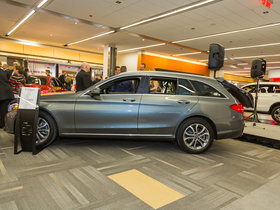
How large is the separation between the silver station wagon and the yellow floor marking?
93cm

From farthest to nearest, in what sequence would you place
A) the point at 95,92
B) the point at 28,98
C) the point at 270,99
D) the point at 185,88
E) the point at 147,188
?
1. the point at 270,99
2. the point at 185,88
3. the point at 95,92
4. the point at 28,98
5. the point at 147,188

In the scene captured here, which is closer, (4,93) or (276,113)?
(4,93)

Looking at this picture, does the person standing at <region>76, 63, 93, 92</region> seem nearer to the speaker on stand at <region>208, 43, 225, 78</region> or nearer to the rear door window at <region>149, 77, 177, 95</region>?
the rear door window at <region>149, 77, 177, 95</region>

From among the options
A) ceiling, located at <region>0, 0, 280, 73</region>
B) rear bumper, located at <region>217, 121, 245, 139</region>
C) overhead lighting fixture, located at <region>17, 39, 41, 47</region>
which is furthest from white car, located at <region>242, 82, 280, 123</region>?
overhead lighting fixture, located at <region>17, 39, 41, 47</region>

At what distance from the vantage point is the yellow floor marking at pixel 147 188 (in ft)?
7.05

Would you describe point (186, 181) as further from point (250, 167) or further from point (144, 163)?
point (250, 167)

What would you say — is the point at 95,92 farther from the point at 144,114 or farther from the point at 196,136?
the point at 196,136

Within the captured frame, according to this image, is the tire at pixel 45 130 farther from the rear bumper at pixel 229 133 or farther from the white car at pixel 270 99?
the white car at pixel 270 99

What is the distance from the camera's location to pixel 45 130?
3.43 m

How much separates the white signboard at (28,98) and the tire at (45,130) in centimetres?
33

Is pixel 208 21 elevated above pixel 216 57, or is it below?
above

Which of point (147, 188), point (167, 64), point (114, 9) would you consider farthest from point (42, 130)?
point (167, 64)

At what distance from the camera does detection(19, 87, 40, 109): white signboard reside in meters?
3.09

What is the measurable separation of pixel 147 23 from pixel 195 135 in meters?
7.07
